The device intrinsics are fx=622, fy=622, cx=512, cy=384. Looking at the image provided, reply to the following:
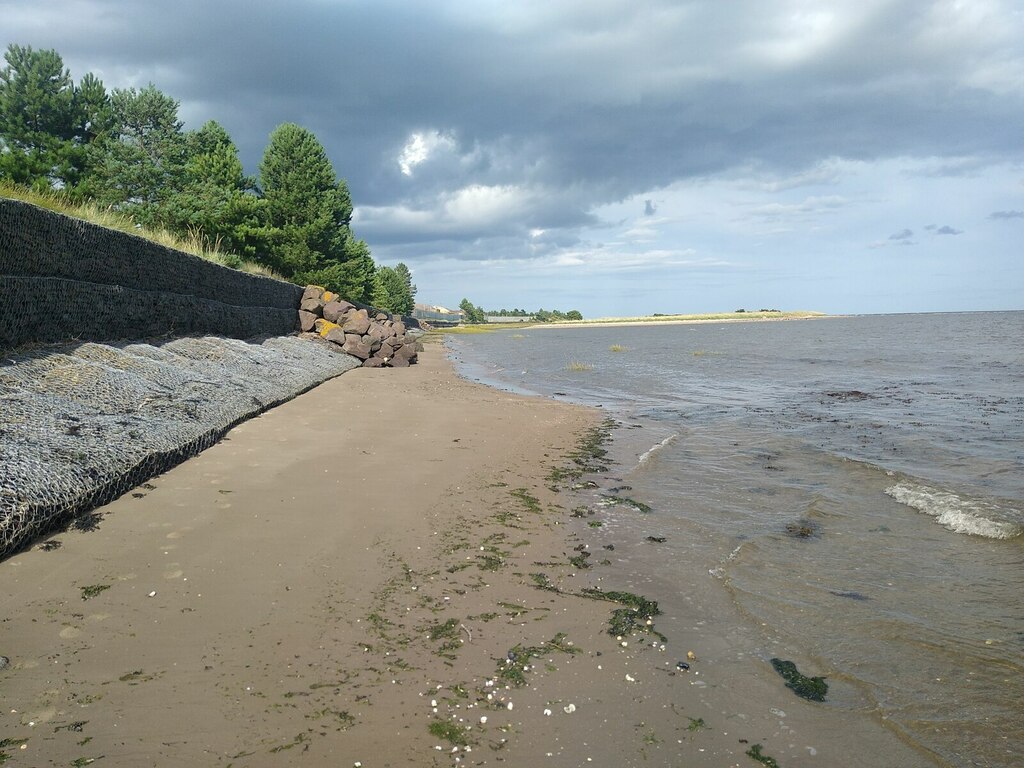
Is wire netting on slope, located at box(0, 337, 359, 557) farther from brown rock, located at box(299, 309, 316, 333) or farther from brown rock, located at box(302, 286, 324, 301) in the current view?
brown rock, located at box(302, 286, 324, 301)

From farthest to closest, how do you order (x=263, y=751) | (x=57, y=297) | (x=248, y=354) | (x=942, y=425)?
(x=248, y=354)
(x=942, y=425)
(x=57, y=297)
(x=263, y=751)

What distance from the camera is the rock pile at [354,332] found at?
2633 cm

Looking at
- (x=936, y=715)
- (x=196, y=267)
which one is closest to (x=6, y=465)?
(x=936, y=715)

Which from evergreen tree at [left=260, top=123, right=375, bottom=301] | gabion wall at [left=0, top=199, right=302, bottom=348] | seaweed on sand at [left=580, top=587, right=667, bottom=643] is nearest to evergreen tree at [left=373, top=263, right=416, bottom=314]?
evergreen tree at [left=260, top=123, right=375, bottom=301]

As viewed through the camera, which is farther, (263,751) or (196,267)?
(196,267)

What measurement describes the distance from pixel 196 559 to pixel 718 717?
13.5 feet

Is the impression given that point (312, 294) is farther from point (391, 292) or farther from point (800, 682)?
point (391, 292)

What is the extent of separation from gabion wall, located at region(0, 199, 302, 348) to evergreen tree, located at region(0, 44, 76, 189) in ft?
84.2

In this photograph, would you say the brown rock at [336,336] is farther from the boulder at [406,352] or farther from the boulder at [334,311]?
the boulder at [406,352]

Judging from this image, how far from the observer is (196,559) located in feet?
16.8

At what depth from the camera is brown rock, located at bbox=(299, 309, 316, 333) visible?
26953mm

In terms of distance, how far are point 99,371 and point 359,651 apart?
Answer: 6684 mm

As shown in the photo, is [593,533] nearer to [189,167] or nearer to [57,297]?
[57,297]

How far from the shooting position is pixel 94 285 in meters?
11.3
